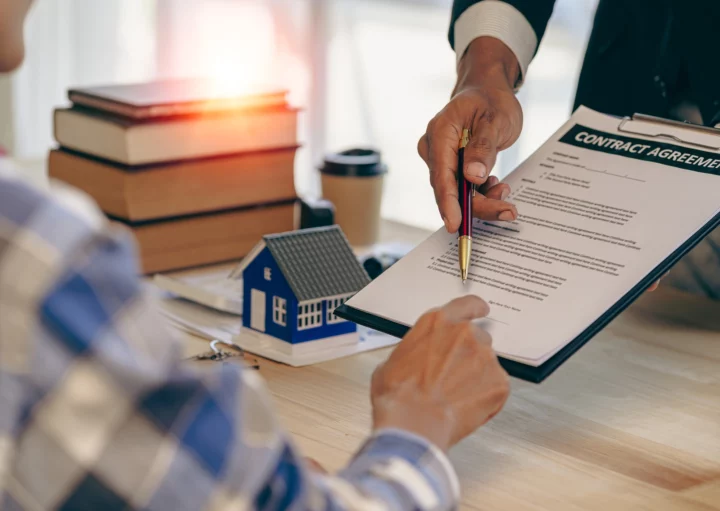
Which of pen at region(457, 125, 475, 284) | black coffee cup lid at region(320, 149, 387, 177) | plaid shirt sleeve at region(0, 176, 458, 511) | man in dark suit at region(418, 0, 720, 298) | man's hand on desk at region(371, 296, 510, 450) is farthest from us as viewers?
black coffee cup lid at region(320, 149, 387, 177)

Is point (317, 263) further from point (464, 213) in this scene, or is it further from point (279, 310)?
point (464, 213)

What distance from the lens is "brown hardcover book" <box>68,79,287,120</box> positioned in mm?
1493

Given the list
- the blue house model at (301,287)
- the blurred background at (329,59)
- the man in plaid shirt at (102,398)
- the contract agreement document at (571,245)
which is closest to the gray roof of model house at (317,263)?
the blue house model at (301,287)

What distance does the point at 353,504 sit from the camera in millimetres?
600

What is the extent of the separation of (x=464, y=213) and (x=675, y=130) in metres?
0.27

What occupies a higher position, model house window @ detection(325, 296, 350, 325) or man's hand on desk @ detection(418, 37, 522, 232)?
man's hand on desk @ detection(418, 37, 522, 232)

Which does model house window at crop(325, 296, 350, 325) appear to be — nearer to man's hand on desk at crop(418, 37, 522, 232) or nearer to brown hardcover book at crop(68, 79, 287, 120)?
man's hand on desk at crop(418, 37, 522, 232)

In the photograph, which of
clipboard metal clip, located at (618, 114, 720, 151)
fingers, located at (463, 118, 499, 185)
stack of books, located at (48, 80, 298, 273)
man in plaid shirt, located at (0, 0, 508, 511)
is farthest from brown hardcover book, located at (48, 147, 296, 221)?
man in plaid shirt, located at (0, 0, 508, 511)

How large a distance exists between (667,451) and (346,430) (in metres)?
0.33

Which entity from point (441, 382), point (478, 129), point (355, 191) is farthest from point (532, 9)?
point (441, 382)

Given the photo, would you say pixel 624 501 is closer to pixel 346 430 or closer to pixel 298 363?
pixel 346 430

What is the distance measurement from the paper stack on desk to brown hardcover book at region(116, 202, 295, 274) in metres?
0.07

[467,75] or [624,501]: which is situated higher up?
[467,75]

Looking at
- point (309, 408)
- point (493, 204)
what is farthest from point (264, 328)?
point (493, 204)
